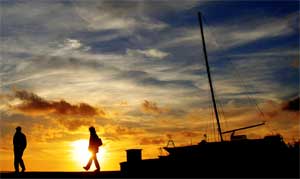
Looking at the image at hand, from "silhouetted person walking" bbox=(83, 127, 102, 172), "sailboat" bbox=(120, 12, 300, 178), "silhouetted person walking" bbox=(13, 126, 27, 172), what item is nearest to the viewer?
"sailboat" bbox=(120, 12, 300, 178)

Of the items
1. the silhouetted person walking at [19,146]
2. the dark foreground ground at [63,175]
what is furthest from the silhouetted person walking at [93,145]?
the silhouetted person walking at [19,146]

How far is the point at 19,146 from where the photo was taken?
21344mm

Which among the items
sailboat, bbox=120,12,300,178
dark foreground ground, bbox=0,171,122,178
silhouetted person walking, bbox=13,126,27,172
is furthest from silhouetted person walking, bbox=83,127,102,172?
silhouetted person walking, bbox=13,126,27,172

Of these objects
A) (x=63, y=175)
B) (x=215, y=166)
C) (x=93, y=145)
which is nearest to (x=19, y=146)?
(x=63, y=175)

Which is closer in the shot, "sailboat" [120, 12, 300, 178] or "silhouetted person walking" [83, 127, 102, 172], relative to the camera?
"sailboat" [120, 12, 300, 178]

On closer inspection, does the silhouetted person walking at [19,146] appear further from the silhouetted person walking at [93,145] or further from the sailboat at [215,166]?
the sailboat at [215,166]

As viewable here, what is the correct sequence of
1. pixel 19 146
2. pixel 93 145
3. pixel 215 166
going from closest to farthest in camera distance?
pixel 93 145, pixel 19 146, pixel 215 166

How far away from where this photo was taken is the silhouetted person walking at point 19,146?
21.2 meters

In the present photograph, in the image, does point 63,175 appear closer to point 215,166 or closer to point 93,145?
point 93,145

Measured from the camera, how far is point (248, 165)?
74.0 feet

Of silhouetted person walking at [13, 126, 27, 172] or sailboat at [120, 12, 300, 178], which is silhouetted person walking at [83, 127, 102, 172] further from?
silhouetted person walking at [13, 126, 27, 172]

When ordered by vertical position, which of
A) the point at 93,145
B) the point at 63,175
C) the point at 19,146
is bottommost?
the point at 63,175

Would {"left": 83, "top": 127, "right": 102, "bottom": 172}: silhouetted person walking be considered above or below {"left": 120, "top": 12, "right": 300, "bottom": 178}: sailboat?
above

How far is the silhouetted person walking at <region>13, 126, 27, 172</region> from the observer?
69.6 ft
